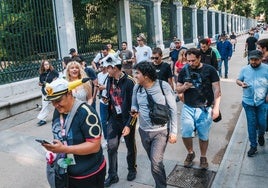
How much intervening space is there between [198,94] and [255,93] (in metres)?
1.07

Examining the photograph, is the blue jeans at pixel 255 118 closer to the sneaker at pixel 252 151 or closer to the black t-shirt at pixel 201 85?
the sneaker at pixel 252 151

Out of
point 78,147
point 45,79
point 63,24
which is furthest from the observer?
point 63,24

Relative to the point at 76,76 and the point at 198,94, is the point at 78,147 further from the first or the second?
the point at 76,76

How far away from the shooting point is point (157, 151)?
3805mm

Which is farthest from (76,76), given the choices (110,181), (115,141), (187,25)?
(187,25)

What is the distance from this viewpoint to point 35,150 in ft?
20.1

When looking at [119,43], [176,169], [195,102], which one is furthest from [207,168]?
[119,43]

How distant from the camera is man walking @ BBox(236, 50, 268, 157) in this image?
16.4ft

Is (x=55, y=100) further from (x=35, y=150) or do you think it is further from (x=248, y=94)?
(x=35, y=150)

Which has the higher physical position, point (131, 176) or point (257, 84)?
point (257, 84)

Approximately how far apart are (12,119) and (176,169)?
5178 millimetres

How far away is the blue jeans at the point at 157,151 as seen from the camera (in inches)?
149

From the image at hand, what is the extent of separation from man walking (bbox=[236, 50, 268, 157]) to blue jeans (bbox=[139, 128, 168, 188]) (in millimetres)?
1896

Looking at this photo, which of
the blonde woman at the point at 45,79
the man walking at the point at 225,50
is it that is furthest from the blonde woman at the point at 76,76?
the man walking at the point at 225,50
